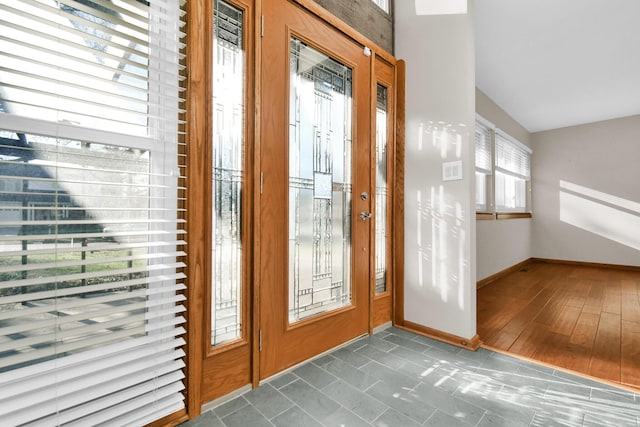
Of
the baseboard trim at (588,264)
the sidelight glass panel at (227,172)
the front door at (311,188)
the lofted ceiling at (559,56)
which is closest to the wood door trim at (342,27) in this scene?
the front door at (311,188)

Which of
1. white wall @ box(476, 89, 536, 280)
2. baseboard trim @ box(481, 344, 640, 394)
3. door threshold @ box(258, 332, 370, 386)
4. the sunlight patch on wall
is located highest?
the sunlight patch on wall

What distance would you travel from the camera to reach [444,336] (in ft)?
7.30

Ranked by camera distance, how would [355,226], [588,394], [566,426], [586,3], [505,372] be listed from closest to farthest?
1. [566,426]
2. [588,394]
3. [505,372]
4. [355,226]
5. [586,3]

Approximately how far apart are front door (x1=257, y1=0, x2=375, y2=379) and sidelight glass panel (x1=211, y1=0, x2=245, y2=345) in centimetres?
13

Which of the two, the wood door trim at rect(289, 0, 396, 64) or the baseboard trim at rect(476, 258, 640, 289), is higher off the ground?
the wood door trim at rect(289, 0, 396, 64)

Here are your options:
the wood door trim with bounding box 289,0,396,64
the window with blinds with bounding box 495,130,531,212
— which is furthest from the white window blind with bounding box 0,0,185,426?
the window with blinds with bounding box 495,130,531,212

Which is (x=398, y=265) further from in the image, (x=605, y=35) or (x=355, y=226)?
(x=605, y=35)

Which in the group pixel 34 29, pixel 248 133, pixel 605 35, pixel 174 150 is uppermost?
pixel 605 35

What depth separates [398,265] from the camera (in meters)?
2.52

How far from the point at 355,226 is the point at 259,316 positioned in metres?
0.93

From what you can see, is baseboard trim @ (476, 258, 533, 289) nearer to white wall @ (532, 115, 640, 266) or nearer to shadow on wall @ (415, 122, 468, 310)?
white wall @ (532, 115, 640, 266)

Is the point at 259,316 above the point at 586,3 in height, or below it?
below

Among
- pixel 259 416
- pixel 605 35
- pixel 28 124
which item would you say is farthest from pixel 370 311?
pixel 605 35

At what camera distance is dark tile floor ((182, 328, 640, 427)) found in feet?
4.52
